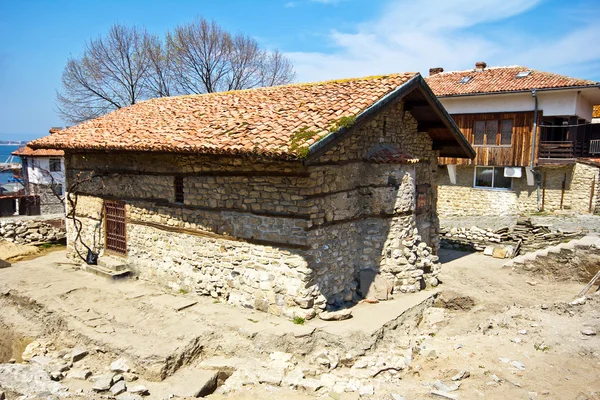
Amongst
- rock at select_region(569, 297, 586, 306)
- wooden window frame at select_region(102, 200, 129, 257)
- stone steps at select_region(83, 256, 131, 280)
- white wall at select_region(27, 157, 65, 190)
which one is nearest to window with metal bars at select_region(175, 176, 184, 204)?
wooden window frame at select_region(102, 200, 129, 257)

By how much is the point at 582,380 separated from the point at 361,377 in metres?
3.19

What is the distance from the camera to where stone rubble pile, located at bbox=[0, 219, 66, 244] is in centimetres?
1579

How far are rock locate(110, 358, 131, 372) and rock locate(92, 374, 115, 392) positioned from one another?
216 millimetres

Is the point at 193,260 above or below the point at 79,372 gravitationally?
above

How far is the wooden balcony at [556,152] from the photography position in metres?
18.0

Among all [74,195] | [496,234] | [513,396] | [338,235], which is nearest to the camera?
[513,396]

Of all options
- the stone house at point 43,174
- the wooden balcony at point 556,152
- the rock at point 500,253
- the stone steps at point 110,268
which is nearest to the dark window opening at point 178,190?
the stone steps at point 110,268

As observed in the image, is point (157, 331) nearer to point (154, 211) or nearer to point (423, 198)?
point (154, 211)

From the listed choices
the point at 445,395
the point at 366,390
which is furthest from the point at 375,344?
the point at 445,395

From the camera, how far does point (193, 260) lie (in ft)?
32.4

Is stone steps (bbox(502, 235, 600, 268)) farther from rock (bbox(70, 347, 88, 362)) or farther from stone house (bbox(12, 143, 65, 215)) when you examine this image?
stone house (bbox(12, 143, 65, 215))

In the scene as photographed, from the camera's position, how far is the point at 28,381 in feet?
21.1

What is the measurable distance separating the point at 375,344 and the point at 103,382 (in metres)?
4.57

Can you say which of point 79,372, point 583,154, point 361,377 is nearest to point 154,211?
point 79,372
